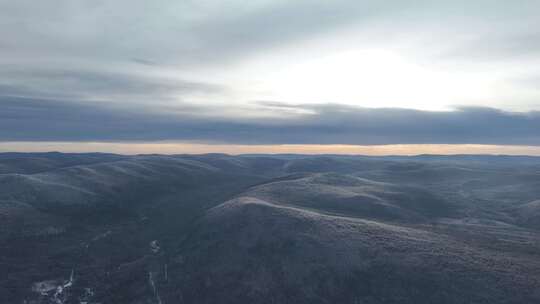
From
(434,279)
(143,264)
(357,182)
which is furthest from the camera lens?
(357,182)

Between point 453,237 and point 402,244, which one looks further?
point 453,237

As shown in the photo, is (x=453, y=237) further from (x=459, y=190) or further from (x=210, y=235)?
(x=459, y=190)

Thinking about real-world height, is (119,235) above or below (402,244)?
below

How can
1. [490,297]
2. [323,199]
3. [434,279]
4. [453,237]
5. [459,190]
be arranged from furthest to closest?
1. [459,190]
2. [323,199]
3. [453,237]
4. [434,279]
5. [490,297]

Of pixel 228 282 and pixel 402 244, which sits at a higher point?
pixel 402 244

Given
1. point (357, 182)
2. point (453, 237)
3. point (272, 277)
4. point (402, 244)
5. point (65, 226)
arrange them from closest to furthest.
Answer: point (272, 277) < point (402, 244) < point (453, 237) < point (65, 226) < point (357, 182)

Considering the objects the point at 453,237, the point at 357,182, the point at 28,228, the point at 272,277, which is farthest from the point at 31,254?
the point at 357,182

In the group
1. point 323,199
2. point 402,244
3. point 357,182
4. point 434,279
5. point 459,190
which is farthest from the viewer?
point 459,190

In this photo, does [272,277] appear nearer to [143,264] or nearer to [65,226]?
[143,264]

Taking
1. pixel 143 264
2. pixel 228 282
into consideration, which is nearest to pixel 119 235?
pixel 143 264
